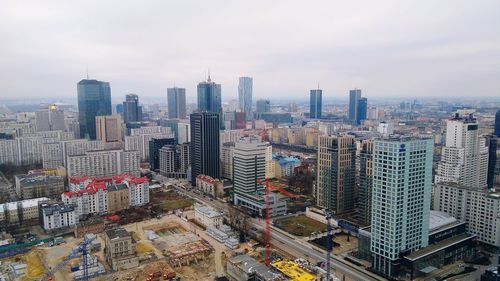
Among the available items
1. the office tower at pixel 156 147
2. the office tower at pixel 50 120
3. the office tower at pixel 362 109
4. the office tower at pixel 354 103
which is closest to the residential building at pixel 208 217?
the office tower at pixel 156 147

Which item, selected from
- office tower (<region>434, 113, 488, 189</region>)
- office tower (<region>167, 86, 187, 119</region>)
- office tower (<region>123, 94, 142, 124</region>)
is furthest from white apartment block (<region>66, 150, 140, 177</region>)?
office tower (<region>167, 86, 187, 119</region>)

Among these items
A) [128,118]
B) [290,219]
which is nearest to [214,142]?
[290,219]

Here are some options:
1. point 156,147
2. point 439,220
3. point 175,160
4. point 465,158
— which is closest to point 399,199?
point 439,220

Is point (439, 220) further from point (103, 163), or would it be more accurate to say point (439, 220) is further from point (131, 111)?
point (131, 111)

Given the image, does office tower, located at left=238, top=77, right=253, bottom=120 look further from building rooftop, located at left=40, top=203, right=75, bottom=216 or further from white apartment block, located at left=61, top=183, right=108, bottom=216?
building rooftop, located at left=40, top=203, right=75, bottom=216

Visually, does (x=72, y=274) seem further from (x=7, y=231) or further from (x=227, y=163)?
(x=227, y=163)
